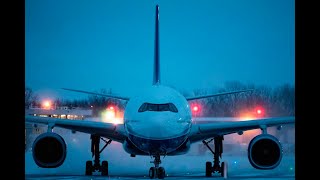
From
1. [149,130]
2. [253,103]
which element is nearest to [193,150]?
[253,103]

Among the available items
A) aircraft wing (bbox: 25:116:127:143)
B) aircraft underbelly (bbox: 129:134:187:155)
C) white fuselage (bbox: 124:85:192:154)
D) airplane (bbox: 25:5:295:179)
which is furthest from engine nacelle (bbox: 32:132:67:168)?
aircraft underbelly (bbox: 129:134:187:155)

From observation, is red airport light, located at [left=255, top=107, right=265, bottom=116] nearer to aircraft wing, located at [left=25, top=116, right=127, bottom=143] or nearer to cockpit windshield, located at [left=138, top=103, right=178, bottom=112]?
aircraft wing, located at [left=25, top=116, right=127, bottom=143]

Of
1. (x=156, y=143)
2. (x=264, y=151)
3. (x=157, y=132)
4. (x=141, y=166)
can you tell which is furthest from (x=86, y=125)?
(x=264, y=151)

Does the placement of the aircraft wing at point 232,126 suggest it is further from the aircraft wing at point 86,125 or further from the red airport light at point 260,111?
the red airport light at point 260,111

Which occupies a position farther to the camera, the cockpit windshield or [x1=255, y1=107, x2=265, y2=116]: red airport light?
[x1=255, y1=107, x2=265, y2=116]: red airport light

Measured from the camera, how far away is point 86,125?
20641mm

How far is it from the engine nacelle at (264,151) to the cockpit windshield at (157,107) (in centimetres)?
342

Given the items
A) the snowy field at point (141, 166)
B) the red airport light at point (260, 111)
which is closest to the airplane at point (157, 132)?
the snowy field at point (141, 166)

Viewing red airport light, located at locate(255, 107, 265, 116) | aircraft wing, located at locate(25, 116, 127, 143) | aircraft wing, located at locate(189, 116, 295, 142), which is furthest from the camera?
red airport light, located at locate(255, 107, 265, 116)

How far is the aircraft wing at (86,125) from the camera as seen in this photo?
20.1 metres

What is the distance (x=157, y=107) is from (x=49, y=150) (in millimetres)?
4619

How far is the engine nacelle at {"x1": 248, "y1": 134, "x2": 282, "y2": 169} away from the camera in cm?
1906

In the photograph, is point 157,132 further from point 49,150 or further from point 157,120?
point 49,150
